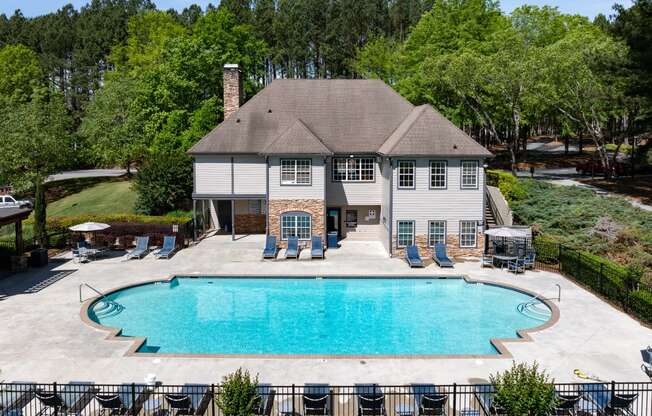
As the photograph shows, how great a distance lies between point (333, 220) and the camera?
3509 cm

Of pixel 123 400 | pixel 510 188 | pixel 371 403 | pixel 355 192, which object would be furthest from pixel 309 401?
pixel 510 188

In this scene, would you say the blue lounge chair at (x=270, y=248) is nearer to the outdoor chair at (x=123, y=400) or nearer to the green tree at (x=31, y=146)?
the outdoor chair at (x=123, y=400)

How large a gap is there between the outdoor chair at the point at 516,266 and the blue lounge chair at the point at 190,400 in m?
18.2

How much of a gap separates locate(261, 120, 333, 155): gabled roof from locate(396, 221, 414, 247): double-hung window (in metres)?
5.67

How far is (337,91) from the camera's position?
37.1 meters

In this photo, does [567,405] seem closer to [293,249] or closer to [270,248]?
[293,249]

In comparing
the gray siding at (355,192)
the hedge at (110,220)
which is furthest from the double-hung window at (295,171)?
A: the hedge at (110,220)

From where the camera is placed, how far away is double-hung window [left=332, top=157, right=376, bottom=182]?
34.2 metres

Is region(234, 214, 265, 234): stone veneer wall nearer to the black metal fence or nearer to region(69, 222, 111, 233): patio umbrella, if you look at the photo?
region(69, 222, 111, 233): patio umbrella

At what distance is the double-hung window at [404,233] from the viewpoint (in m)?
30.6

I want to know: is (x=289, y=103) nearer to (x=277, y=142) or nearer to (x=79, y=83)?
(x=277, y=142)

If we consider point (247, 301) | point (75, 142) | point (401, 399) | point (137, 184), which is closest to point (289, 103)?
point (137, 184)

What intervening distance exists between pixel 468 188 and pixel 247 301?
46.0ft

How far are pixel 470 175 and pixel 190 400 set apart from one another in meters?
21.7
